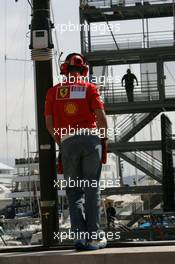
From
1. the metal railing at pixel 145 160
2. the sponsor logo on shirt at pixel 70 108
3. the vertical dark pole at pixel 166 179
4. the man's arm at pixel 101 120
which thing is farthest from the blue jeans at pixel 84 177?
the metal railing at pixel 145 160

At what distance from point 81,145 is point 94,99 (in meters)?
0.44

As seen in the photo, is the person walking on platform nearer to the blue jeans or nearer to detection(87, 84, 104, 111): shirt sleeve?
detection(87, 84, 104, 111): shirt sleeve

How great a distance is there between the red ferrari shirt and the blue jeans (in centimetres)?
15

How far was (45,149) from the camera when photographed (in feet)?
23.5

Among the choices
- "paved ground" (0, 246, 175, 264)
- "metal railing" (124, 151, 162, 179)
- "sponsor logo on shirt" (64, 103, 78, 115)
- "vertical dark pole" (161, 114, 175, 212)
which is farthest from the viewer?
"metal railing" (124, 151, 162, 179)

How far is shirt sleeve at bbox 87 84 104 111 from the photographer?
6133 millimetres

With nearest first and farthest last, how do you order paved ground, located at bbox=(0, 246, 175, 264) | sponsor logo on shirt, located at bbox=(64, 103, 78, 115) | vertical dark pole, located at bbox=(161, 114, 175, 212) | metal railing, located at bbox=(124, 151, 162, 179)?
paved ground, located at bbox=(0, 246, 175, 264), sponsor logo on shirt, located at bbox=(64, 103, 78, 115), vertical dark pole, located at bbox=(161, 114, 175, 212), metal railing, located at bbox=(124, 151, 162, 179)

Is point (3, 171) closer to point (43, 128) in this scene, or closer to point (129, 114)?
point (129, 114)

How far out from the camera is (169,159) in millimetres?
26312

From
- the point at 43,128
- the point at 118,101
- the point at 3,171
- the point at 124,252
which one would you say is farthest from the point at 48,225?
the point at 3,171

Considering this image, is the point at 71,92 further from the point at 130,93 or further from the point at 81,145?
the point at 130,93

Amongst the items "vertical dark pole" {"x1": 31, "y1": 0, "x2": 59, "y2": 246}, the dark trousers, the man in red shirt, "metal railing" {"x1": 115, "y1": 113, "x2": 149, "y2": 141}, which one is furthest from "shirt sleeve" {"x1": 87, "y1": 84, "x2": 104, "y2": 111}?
the dark trousers

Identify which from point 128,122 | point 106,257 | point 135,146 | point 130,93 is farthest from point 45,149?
point 128,122

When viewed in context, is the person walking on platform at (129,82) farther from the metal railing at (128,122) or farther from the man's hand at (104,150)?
the man's hand at (104,150)
